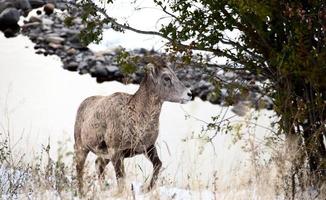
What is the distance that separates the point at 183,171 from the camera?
767cm

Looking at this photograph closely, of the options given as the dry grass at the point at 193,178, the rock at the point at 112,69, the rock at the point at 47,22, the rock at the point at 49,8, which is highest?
the rock at the point at 49,8

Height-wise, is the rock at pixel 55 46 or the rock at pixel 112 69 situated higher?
the rock at pixel 55 46

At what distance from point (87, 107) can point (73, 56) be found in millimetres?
15741

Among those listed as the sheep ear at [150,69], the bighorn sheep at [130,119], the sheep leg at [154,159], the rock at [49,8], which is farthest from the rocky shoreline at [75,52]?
the sheep leg at [154,159]

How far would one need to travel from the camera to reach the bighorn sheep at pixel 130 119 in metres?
9.32

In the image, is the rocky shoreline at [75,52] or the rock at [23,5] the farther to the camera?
the rock at [23,5]

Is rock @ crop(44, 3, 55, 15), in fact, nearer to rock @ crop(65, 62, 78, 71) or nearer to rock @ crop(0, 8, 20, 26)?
rock @ crop(0, 8, 20, 26)

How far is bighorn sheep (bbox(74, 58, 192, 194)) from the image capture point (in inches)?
367

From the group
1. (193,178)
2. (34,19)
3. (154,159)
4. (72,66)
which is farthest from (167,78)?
(34,19)

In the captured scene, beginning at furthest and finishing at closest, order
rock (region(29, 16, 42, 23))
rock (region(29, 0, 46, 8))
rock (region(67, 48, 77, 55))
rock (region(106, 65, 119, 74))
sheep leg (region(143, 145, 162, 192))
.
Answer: rock (region(29, 0, 46, 8)) < rock (region(29, 16, 42, 23)) < rock (region(67, 48, 77, 55)) < rock (region(106, 65, 119, 74)) < sheep leg (region(143, 145, 162, 192))

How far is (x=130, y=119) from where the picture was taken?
959 cm

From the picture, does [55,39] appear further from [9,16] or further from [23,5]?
[23,5]

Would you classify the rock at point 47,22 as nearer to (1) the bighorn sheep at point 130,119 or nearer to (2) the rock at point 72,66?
(2) the rock at point 72,66

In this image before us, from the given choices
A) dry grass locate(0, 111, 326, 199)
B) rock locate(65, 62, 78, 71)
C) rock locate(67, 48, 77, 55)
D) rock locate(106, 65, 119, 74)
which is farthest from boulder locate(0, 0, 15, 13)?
dry grass locate(0, 111, 326, 199)
